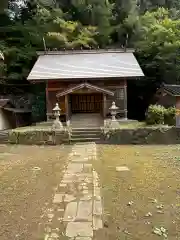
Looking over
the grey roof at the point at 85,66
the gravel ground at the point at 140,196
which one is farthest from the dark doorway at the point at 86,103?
the gravel ground at the point at 140,196

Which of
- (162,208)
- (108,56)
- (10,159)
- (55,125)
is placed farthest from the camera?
(108,56)

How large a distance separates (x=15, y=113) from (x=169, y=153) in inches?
615

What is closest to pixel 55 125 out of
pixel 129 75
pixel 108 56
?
pixel 129 75

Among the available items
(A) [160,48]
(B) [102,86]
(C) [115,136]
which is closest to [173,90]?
(A) [160,48]

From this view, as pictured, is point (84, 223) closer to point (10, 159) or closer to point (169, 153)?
point (10, 159)

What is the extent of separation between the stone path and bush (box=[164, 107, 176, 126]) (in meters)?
9.73

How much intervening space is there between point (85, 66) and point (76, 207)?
16.0 metres

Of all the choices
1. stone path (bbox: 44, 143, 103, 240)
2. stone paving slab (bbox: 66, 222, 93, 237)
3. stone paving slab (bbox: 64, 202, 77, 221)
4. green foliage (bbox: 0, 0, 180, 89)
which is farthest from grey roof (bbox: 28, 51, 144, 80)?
stone paving slab (bbox: 66, 222, 93, 237)

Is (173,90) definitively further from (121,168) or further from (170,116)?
(121,168)

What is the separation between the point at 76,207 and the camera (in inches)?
221

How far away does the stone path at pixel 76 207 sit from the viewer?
4648mm

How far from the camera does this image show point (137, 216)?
5.34m

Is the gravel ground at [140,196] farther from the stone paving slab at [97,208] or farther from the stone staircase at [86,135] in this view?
the stone staircase at [86,135]

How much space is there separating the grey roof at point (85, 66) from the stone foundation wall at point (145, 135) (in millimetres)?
5680
